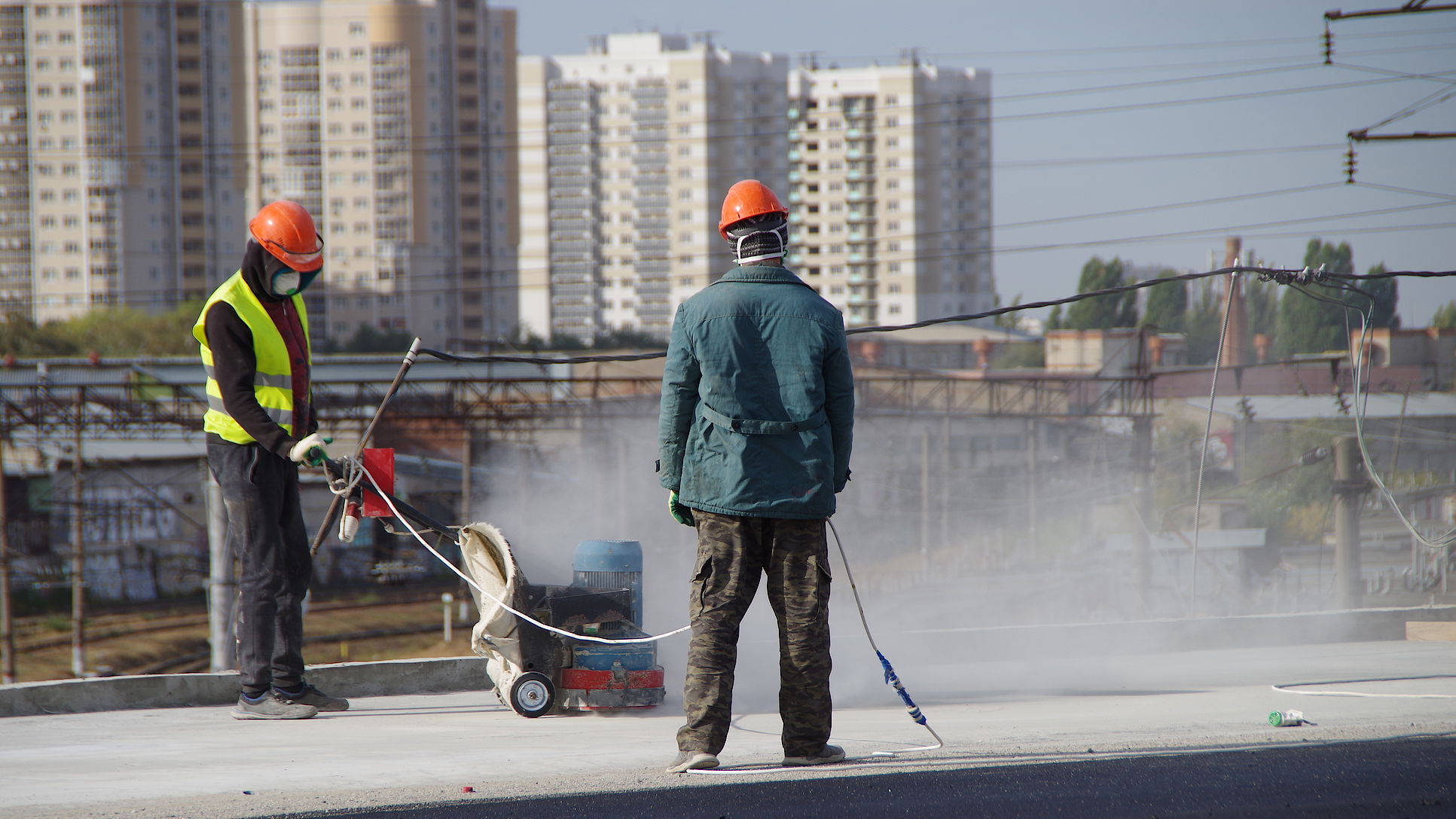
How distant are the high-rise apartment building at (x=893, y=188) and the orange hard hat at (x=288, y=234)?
387 feet

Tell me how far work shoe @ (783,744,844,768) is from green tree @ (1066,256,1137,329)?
86.4 meters

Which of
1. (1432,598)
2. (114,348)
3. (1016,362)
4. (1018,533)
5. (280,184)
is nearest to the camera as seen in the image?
(1432,598)

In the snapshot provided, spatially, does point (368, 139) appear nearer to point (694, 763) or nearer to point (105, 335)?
point (105, 335)

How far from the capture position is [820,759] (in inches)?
148

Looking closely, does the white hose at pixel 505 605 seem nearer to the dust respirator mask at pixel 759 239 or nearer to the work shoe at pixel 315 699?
the work shoe at pixel 315 699

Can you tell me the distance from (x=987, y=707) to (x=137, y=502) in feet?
153

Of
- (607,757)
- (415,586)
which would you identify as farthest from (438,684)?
(415,586)

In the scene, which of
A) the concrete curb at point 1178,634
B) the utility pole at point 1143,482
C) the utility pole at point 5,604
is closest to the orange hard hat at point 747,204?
the concrete curb at point 1178,634

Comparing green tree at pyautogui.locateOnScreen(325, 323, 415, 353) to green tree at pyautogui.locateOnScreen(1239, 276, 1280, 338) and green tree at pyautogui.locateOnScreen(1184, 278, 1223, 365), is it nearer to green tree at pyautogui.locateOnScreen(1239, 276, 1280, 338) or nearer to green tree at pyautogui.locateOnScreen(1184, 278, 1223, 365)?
green tree at pyautogui.locateOnScreen(1184, 278, 1223, 365)

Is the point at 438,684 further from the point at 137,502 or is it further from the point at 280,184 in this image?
the point at 280,184

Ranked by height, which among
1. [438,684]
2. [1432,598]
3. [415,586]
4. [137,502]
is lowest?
[415,586]

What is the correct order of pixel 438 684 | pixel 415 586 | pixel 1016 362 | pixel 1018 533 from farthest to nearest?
pixel 1016 362
pixel 415 586
pixel 1018 533
pixel 438 684

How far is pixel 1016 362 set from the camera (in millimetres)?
83438

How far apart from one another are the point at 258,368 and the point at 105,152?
9930 centimetres
